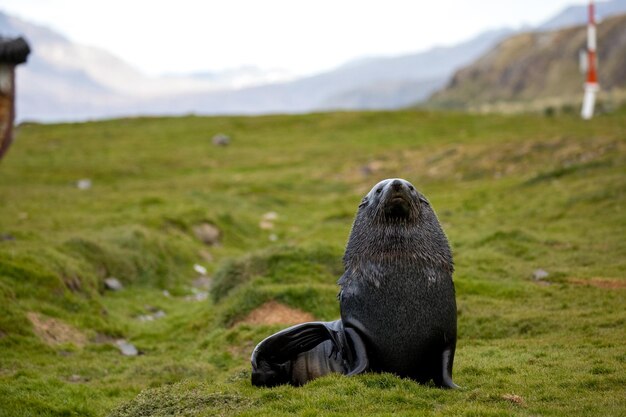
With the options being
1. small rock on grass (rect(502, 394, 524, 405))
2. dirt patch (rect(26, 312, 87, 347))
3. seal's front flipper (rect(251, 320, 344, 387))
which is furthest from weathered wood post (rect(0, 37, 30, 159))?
small rock on grass (rect(502, 394, 524, 405))

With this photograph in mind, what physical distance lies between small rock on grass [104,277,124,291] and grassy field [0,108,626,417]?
37 cm

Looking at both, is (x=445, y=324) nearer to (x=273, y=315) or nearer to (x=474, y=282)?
(x=273, y=315)

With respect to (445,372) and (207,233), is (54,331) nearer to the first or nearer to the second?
(445,372)

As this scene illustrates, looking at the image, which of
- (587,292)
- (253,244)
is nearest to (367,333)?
(587,292)

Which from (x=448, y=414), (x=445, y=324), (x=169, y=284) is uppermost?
(x=445, y=324)

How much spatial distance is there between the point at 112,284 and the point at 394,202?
15.4 meters

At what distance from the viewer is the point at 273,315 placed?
1734cm

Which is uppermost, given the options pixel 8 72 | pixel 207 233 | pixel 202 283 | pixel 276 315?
pixel 8 72

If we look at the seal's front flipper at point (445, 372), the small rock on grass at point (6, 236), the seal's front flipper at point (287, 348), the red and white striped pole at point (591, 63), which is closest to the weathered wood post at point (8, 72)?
the small rock on grass at point (6, 236)

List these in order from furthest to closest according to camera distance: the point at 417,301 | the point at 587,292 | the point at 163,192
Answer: the point at 163,192 → the point at 587,292 → the point at 417,301

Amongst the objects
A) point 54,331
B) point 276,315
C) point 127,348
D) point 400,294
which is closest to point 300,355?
Answer: point 400,294

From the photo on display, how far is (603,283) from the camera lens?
1819 centimetres

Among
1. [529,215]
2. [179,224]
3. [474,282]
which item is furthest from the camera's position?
[179,224]

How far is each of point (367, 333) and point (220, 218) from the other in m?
25.3
